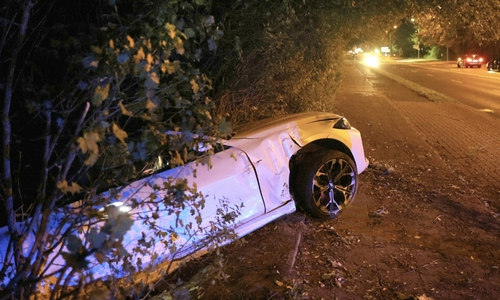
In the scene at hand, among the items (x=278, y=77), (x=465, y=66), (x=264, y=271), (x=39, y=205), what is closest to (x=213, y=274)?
(x=264, y=271)

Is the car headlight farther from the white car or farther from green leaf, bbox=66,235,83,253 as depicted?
green leaf, bbox=66,235,83,253

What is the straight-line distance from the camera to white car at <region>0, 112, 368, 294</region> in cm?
345

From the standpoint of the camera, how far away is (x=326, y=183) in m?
4.98

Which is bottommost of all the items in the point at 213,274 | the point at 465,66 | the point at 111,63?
the point at 465,66

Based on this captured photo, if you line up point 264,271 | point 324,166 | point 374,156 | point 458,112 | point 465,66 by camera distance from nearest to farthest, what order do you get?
1. point 264,271
2. point 324,166
3. point 374,156
4. point 458,112
5. point 465,66

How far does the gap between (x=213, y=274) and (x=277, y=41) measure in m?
4.18

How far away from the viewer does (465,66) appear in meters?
44.0

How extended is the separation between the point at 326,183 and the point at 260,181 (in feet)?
3.31

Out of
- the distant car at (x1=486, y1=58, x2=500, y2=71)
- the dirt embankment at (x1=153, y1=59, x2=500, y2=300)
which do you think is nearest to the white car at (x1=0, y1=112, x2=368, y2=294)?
the dirt embankment at (x1=153, y1=59, x2=500, y2=300)

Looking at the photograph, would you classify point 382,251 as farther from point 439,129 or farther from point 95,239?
point 439,129

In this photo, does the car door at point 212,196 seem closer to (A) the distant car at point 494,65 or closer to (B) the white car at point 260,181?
(B) the white car at point 260,181

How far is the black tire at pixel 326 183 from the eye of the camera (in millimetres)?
4770

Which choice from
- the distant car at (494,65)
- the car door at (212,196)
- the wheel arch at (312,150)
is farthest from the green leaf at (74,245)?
the distant car at (494,65)

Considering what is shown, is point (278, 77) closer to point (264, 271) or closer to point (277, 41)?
point (277, 41)
